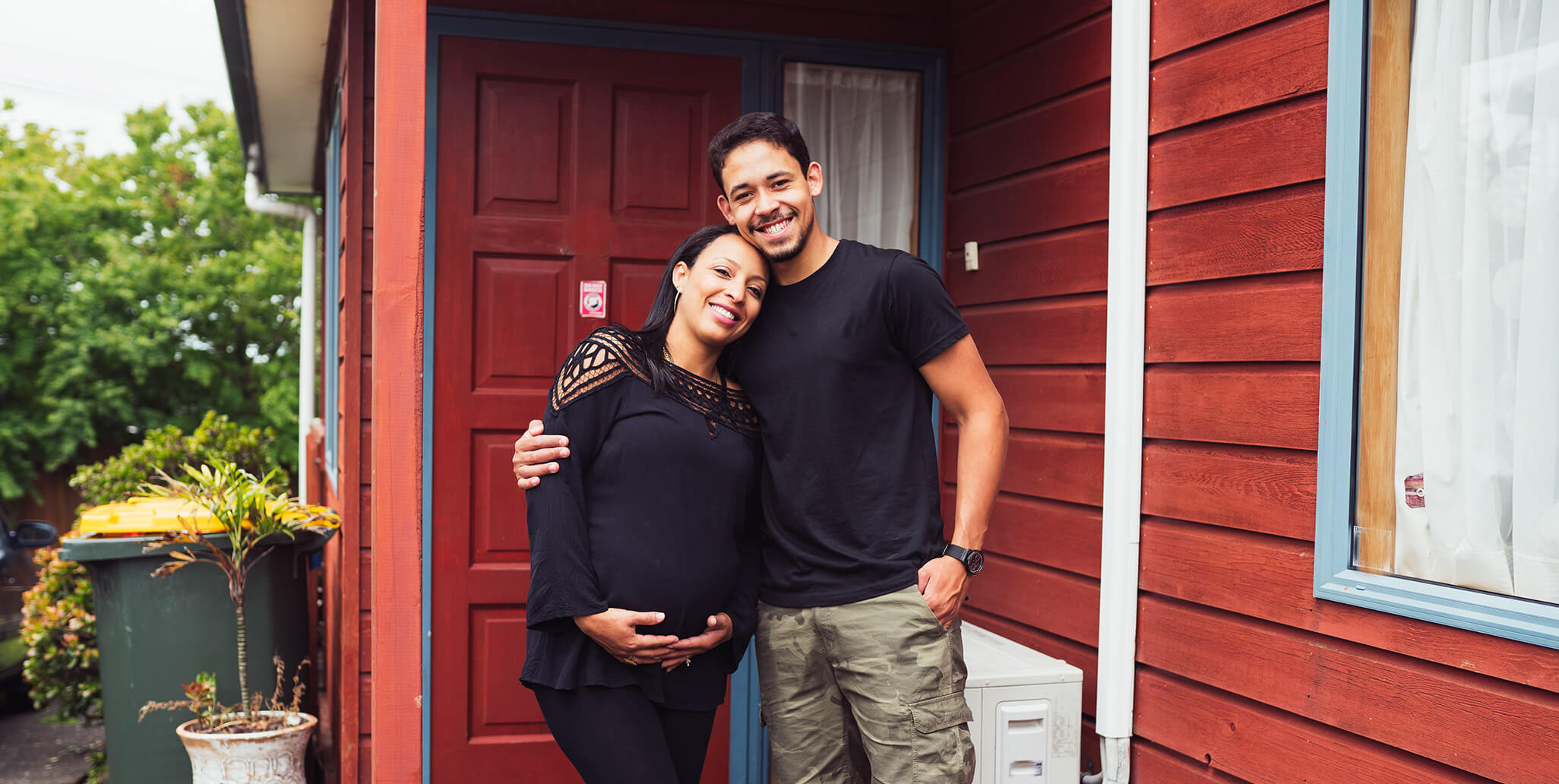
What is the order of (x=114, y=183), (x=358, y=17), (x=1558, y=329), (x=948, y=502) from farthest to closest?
(x=114, y=183), (x=948, y=502), (x=358, y=17), (x=1558, y=329)

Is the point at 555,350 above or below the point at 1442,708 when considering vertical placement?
above

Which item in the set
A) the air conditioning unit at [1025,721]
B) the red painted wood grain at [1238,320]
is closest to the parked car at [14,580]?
the air conditioning unit at [1025,721]

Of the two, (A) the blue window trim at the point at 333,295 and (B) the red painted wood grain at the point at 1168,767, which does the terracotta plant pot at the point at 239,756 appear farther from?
(B) the red painted wood grain at the point at 1168,767

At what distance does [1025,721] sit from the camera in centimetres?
274

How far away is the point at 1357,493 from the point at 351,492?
2.92m

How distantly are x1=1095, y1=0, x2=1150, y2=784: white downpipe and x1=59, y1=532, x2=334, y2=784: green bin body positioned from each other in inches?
113

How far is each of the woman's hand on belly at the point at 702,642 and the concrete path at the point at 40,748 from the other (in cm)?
407

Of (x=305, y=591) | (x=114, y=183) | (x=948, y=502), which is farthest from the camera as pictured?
(x=114, y=183)

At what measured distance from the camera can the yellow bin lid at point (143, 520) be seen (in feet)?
11.8

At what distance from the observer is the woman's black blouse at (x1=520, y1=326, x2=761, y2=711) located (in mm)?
1890

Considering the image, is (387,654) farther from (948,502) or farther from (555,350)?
(948,502)

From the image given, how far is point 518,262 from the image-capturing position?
3492 millimetres

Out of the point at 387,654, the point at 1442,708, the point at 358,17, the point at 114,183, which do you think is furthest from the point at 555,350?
the point at 114,183

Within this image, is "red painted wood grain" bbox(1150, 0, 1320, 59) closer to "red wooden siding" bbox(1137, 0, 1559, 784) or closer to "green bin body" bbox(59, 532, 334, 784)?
"red wooden siding" bbox(1137, 0, 1559, 784)
